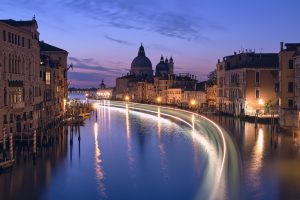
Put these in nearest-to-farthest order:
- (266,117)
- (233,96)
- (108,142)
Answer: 1. (108,142)
2. (266,117)
3. (233,96)

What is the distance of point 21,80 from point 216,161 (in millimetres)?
14064

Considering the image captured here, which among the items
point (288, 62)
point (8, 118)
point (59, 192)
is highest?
point (288, 62)

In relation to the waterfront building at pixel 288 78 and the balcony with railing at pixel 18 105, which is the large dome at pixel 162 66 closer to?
the waterfront building at pixel 288 78

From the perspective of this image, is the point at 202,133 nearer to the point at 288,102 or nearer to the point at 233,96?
the point at 288,102

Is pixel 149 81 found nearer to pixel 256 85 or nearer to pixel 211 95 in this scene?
pixel 211 95

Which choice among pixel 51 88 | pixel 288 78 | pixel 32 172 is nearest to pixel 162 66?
pixel 51 88

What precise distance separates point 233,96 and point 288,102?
739 inches

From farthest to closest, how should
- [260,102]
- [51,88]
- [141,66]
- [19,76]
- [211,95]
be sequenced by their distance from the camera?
[141,66]
[211,95]
[260,102]
[51,88]
[19,76]

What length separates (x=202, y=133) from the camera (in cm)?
4544

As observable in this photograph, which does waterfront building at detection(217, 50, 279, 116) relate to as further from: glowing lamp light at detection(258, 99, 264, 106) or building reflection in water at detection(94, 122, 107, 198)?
building reflection in water at detection(94, 122, 107, 198)

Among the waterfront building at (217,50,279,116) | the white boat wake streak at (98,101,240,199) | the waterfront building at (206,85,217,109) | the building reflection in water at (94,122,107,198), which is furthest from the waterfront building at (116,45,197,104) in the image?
the building reflection in water at (94,122,107,198)

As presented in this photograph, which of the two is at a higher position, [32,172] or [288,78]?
[288,78]

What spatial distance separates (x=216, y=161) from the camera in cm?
2867

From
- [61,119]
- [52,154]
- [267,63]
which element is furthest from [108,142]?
[267,63]
